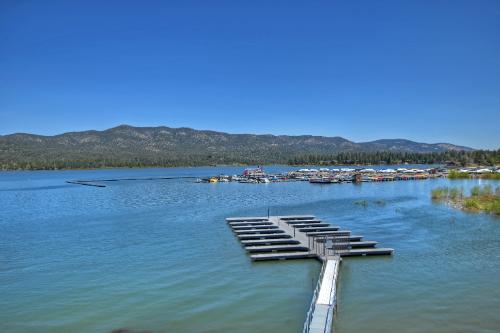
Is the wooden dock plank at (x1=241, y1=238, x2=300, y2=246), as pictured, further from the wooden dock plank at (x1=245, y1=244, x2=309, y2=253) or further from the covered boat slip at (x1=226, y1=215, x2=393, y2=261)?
the wooden dock plank at (x1=245, y1=244, x2=309, y2=253)

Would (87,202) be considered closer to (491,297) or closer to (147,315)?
(147,315)

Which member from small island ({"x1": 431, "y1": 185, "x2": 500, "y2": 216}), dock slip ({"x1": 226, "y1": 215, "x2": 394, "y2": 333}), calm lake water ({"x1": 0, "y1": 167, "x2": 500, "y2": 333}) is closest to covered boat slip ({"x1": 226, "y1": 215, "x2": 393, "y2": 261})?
dock slip ({"x1": 226, "y1": 215, "x2": 394, "y2": 333})

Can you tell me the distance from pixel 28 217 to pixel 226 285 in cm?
3790

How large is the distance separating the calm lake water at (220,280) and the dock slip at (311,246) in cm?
76

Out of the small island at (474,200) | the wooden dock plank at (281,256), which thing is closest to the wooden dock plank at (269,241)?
the wooden dock plank at (281,256)

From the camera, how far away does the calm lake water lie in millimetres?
18984

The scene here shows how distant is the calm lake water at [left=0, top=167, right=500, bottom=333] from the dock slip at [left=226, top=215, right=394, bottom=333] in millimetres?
764

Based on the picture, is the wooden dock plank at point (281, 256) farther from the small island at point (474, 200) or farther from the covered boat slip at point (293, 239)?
the small island at point (474, 200)

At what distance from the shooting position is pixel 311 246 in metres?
31.0

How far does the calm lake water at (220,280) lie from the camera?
18984mm

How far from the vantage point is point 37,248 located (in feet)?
112

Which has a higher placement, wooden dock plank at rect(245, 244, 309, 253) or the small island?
the small island

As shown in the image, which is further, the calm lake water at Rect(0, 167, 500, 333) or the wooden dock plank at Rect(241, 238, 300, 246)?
the wooden dock plank at Rect(241, 238, 300, 246)

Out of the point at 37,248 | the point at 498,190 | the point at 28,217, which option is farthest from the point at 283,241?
the point at 498,190
